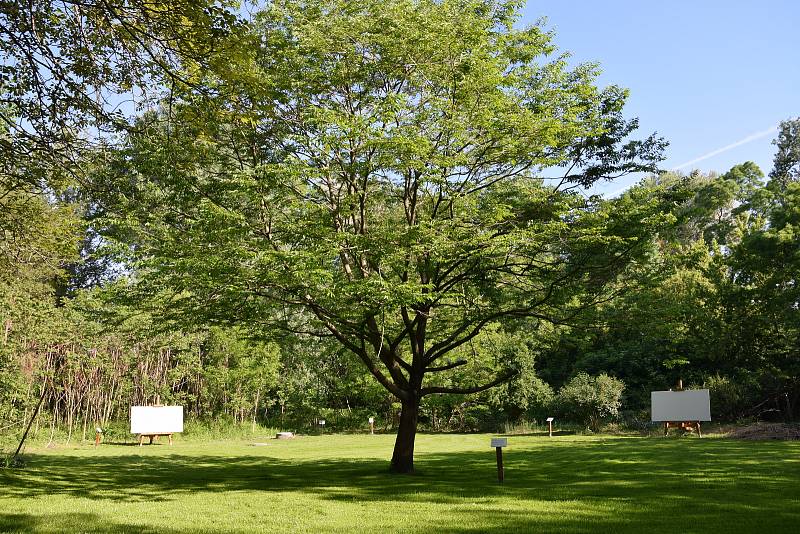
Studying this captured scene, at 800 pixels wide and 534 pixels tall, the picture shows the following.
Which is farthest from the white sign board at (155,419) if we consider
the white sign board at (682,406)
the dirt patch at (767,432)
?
the dirt patch at (767,432)

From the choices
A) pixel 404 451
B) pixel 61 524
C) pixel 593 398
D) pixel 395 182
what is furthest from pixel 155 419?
pixel 61 524

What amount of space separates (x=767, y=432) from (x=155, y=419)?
20.4m

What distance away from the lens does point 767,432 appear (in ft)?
68.8

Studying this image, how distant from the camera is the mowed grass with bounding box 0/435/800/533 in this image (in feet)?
25.5

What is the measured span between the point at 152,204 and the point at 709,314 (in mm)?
22842

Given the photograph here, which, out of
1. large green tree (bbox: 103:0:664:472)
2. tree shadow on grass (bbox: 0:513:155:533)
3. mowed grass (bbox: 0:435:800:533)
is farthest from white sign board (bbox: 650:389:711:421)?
tree shadow on grass (bbox: 0:513:155:533)

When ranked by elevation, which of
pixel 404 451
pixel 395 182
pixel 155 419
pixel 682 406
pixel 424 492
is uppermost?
pixel 395 182

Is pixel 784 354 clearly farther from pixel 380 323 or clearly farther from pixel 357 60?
pixel 357 60

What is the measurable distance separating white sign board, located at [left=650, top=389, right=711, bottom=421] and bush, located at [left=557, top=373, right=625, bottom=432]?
310 cm

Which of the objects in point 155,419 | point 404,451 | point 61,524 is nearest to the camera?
point 61,524

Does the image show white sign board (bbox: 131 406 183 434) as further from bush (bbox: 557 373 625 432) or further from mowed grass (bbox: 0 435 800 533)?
bush (bbox: 557 373 625 432)

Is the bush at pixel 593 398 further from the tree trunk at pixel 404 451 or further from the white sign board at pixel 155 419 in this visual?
the white sign board at pixel 155 419

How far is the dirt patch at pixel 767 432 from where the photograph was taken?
66.5 ft

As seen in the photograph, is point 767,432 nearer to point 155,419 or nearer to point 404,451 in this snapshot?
point 404,451
